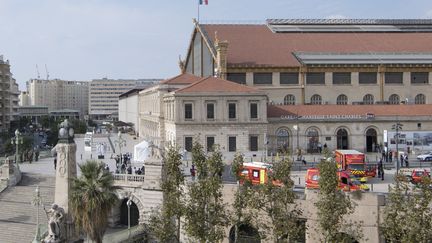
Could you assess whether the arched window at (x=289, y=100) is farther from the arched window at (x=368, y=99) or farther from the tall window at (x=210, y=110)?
the tall window at (x=210, y=110)

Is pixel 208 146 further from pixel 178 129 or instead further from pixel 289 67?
pixel 289 67

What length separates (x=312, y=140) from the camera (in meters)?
60.7

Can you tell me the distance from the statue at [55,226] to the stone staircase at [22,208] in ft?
42.0

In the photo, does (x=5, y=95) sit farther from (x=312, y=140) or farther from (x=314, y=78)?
(x=312, y=140)

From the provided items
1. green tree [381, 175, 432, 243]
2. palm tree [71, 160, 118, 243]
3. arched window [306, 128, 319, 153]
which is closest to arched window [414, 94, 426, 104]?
arched window [306, 128, 319, 153]

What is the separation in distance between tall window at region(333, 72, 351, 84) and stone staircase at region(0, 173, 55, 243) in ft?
130

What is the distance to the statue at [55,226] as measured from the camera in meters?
26.8

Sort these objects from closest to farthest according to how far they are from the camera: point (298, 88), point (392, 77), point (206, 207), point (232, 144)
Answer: point (206, 207) → point (232, 144) → point (298, 88) → point (392, 77)

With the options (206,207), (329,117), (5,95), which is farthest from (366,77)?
(5,95)

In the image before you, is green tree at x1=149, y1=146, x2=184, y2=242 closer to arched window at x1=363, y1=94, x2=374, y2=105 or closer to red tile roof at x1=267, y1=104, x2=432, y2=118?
red tile roof at x1=267, y1=104, x2=432, y2=118

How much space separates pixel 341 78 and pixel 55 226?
52.2 m

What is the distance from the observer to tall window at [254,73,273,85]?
7056cm

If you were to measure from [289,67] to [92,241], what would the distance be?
4551 centimetres

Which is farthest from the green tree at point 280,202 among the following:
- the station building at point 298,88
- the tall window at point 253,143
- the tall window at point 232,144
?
the tall window at point 253,143
